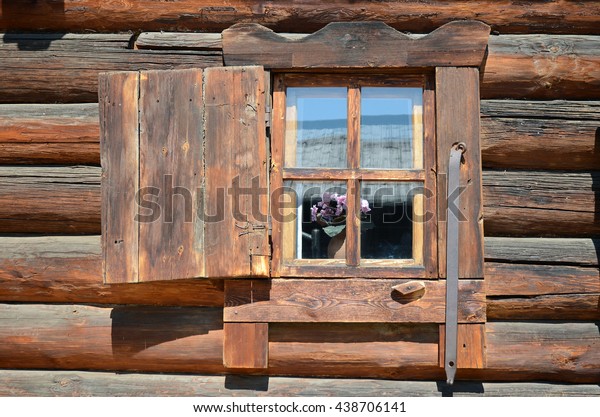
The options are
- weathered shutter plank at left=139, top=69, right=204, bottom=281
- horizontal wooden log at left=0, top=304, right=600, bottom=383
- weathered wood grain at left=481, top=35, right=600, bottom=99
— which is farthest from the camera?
weathered wood grain at left=481, top=35, right=600, bottom=99

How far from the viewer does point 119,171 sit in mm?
2842

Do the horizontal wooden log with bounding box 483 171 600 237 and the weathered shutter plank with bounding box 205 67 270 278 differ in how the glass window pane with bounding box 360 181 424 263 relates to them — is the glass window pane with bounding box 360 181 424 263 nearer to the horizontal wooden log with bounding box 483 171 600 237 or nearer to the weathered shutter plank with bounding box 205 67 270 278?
the horizontal wooden log with bounding box 483 171 600 237

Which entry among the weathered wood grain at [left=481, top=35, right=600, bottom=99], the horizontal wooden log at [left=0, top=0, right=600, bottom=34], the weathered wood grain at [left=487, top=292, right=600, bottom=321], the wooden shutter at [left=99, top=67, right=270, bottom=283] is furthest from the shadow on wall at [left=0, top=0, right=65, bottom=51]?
the weathered wood grain at [left=487, top=292, right=600, bottom=321]

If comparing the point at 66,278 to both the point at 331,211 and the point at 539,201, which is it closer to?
the point at 331,211

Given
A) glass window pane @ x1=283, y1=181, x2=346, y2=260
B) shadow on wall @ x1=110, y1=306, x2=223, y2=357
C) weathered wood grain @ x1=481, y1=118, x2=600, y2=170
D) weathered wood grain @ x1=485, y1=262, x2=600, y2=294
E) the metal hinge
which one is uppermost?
the metal hinge

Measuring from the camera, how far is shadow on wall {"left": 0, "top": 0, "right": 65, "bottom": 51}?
3.11 meters

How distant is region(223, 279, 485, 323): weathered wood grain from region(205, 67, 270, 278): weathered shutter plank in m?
0.14

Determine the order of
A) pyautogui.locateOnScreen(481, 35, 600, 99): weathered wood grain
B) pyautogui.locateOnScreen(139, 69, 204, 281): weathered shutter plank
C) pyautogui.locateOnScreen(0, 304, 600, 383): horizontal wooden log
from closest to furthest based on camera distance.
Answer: pyautogui.locateOnScreen(139, 69, 204, 281): weathered shutter plank, pyautogui.locateOnScreen(0, 304, 600, 383): horizontal wooden log, pyautogui.locateOnScreen(481, 35, 600, 99): weathered wood grain

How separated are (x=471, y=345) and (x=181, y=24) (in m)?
1.97

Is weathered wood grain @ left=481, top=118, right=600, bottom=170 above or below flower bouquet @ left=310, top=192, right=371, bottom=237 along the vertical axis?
above

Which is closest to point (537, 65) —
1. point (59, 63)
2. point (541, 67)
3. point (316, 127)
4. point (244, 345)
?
point (541, 67)

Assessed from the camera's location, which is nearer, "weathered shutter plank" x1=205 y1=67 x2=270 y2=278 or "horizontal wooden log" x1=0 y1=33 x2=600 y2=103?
"weathered shutter plank" x1=205 y1=67 x2=270 y2=278
